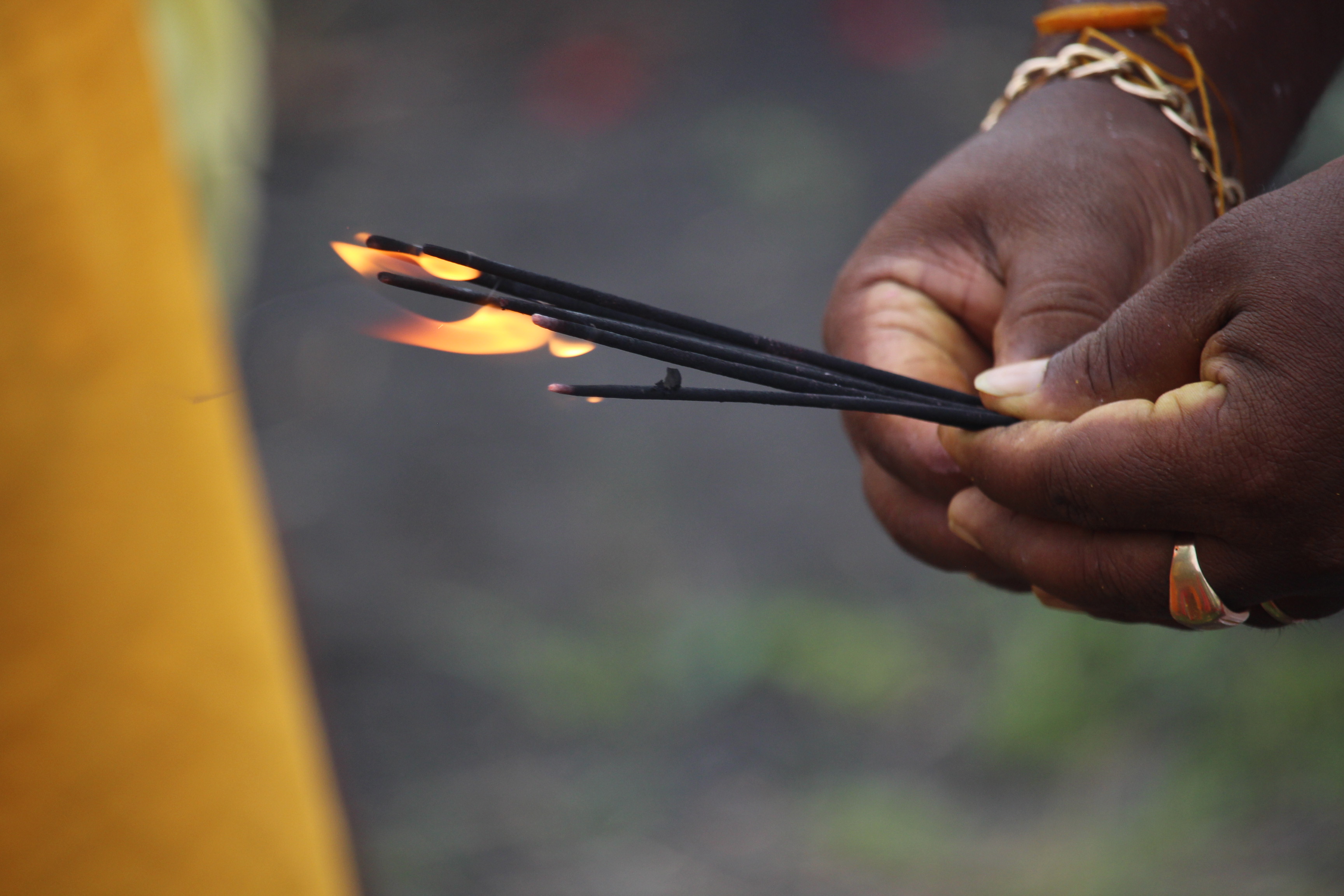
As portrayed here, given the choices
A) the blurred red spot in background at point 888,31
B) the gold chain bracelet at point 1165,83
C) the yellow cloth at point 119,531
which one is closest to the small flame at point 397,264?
the yellow cloth at point 119,531

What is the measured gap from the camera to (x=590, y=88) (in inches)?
144

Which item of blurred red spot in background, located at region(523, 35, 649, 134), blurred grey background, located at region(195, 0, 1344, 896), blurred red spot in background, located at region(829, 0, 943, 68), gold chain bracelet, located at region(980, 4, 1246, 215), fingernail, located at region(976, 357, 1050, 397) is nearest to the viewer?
fingernail, located at region(976, 357, 1050, 397)

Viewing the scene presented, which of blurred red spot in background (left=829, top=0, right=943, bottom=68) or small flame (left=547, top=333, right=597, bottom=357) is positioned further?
blurred red spot in background (left=829, top=0, right=943, bottom=68)

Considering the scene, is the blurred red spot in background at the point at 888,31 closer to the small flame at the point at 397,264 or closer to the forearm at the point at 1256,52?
the forearm at the point at 1256,52

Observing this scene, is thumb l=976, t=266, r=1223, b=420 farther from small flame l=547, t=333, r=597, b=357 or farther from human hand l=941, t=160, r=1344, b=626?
small flame l=547, t=333, r=597, b=357

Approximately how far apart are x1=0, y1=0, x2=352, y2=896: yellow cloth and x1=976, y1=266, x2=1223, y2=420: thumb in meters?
0.62

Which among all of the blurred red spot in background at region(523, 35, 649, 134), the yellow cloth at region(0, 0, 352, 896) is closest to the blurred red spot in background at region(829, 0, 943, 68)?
the blurred red spot in background at region(523, 35, 649, 134)

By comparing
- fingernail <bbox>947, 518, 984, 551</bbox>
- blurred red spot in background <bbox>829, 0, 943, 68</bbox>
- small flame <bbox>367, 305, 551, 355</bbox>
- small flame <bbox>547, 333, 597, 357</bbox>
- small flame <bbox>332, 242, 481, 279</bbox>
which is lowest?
fingernail <bbox>947, 518, 984, 551</bbox>

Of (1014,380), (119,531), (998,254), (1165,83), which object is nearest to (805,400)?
(1014,380)

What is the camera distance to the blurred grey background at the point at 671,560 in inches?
67.9

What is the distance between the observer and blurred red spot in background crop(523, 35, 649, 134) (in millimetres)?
3512

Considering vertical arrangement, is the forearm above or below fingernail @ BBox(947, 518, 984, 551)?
above

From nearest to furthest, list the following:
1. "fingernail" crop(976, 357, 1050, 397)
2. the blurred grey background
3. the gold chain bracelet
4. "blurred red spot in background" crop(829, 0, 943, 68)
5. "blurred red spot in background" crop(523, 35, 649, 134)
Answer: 1. "fingernail" crop(976, 357, 1050, 397)
2. the gold chain bracelet
3. the blurred grey background
4. "blurred red spot in background" crop(829, 0, 943, 68)
5. "blurred red spot in background" crop(523, 35, 649, 134)

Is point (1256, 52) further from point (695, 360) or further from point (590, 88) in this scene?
point (590, 88)
